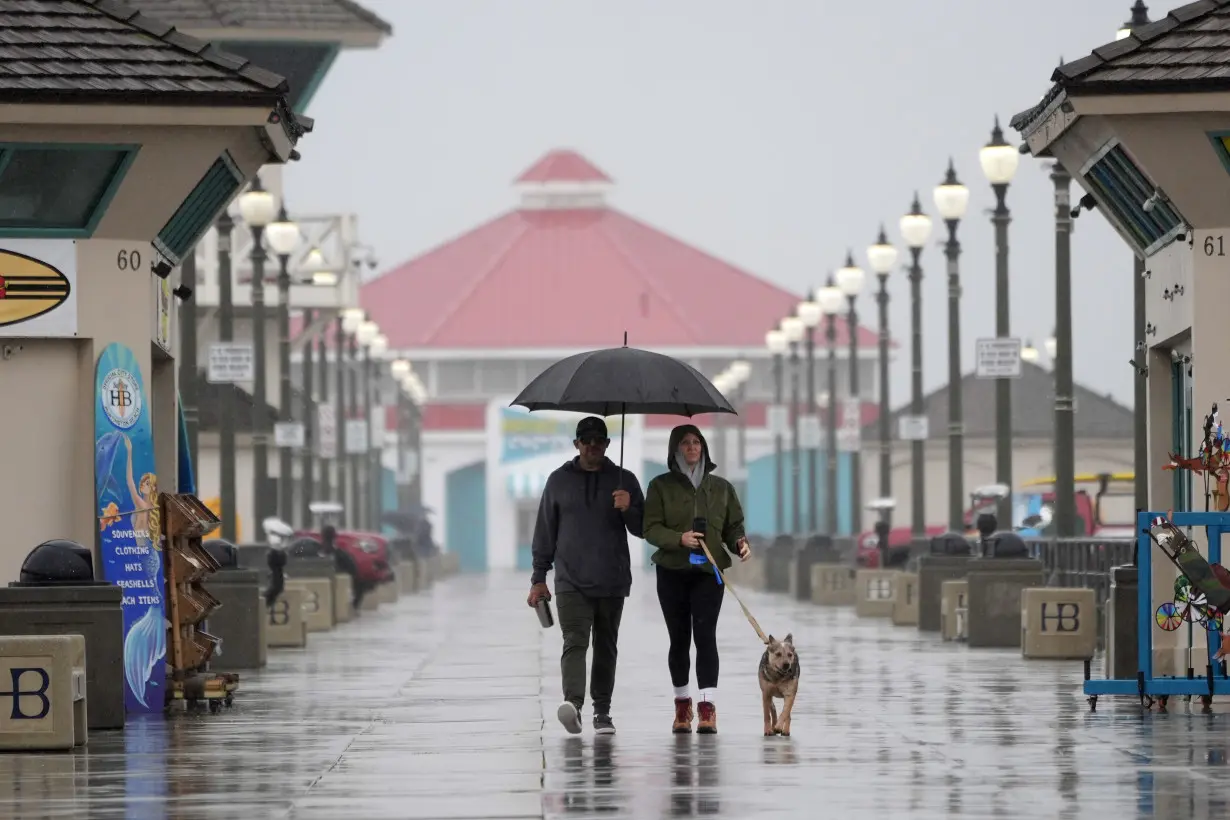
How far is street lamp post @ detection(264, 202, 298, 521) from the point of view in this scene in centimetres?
4456

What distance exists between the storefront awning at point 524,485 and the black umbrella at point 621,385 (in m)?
91.9

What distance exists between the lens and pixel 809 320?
212 ft

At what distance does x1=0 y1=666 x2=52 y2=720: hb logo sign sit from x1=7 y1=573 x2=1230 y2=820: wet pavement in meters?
0.38

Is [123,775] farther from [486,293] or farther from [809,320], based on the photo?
[486,293]

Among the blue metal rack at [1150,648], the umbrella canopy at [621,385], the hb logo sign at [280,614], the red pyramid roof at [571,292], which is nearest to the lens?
the umbrella canopy at [621,385]

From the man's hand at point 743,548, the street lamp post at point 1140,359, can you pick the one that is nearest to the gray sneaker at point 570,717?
the man's hand at point 743,548

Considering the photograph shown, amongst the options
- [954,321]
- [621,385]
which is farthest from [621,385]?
[954,321]

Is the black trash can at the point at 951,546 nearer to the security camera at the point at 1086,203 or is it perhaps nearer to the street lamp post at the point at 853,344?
the security camera at the point at 1086,203

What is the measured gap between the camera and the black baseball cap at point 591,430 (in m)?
17.7

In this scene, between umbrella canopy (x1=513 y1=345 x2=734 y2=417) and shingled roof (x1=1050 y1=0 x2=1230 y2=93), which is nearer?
umbrella canopy (x1=513 y1=345 x2=734 y2=417)

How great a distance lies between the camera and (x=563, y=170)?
145875mm

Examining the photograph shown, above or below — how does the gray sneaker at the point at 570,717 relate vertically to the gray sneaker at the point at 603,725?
above

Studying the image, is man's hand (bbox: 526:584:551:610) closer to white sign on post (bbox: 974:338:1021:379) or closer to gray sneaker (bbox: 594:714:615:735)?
gray sneaker (bbox: 594:714:615:735)

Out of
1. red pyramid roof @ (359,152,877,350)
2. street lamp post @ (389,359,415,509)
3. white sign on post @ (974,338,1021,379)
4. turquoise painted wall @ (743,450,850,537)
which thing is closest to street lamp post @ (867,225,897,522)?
white sign on post @ (974,338,1021,379)
